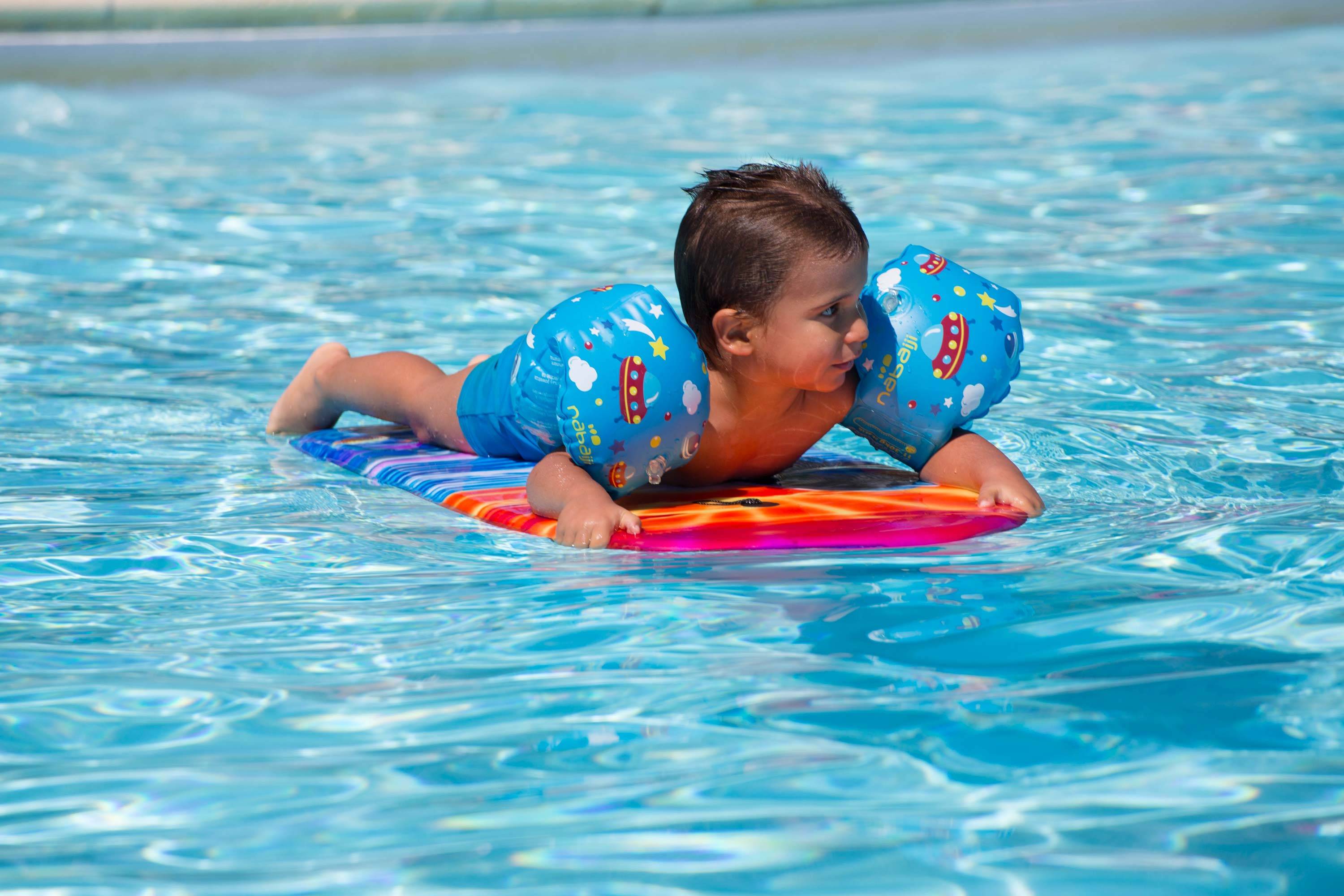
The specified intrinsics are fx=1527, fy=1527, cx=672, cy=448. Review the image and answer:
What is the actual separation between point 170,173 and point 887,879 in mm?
7865

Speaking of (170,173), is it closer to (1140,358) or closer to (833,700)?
(1140,358)

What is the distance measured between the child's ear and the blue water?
57cm

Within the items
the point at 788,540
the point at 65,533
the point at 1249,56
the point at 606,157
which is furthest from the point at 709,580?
the point at 1249,56

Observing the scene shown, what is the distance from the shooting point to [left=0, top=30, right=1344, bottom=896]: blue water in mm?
1888

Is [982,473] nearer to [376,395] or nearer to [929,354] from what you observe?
[929,354]

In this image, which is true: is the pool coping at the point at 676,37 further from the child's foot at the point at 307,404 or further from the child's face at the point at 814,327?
the child's face at the point at 814,327

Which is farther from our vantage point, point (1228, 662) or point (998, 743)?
point (1228, 662)

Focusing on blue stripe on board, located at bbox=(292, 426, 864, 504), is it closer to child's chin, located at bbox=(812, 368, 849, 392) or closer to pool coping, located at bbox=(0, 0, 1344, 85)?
child's chin, located at bbox=(812, 368, 849, 392)

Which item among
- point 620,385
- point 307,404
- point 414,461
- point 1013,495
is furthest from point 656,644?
point 307,404

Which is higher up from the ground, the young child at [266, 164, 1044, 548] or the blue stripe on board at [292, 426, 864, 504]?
the young child at [266, 164, 1044, 548]

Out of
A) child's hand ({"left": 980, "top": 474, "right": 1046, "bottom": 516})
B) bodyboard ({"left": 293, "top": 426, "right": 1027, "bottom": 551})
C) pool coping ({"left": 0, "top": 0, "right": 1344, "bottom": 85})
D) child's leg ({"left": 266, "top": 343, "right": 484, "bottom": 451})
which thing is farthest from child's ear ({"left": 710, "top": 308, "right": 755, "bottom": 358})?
pool coping ({"left": 0, "top": 0, "right": 1344, "bottom": 85})

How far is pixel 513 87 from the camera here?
12086 millimetres

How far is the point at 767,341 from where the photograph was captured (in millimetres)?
3291

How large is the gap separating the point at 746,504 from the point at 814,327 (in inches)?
17.9
